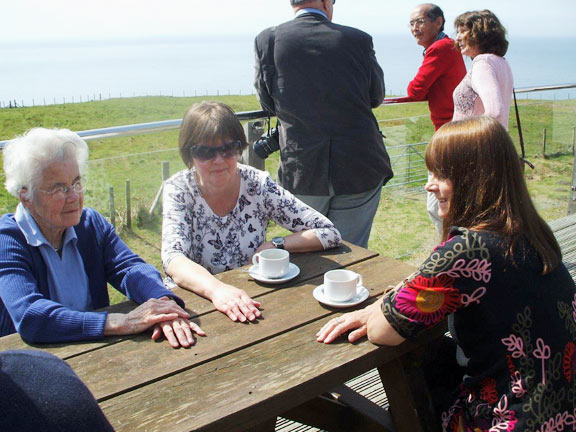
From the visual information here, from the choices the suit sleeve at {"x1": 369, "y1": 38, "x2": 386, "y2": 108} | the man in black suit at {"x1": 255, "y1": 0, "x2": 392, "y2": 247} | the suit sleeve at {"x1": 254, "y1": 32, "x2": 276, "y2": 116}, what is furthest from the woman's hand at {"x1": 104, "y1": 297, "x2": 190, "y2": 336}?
the suit sleeve at {"x1": 369, "y1": 38, "x2": 386, "y2": 108}

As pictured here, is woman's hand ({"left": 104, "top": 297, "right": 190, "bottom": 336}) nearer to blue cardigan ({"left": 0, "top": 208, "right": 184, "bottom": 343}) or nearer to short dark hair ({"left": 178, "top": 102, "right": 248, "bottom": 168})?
blue cardigan ({"left": 0, "top": 208, "right": 184, "bottom": 343})

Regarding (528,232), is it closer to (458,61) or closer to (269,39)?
(269,39)

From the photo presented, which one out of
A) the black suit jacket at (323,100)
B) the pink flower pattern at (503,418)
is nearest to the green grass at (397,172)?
the black suit jacket at (323,100)

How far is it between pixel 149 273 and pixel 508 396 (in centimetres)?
115

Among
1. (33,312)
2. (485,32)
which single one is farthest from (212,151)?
(485,32)

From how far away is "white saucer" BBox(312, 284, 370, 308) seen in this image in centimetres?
173

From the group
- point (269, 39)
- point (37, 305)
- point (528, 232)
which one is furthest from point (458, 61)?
point (37, 305)

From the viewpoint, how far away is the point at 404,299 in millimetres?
1518

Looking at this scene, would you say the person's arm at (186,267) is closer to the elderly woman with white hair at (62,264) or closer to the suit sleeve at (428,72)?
the elderly woman with white hair at (62,264)

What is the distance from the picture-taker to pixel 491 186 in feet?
5.02

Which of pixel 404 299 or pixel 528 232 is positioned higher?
pixel 528 232

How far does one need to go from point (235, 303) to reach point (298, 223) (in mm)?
718

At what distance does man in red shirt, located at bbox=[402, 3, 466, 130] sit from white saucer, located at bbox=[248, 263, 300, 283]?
77.2 inches

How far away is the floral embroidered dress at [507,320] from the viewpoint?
1.44 meters
